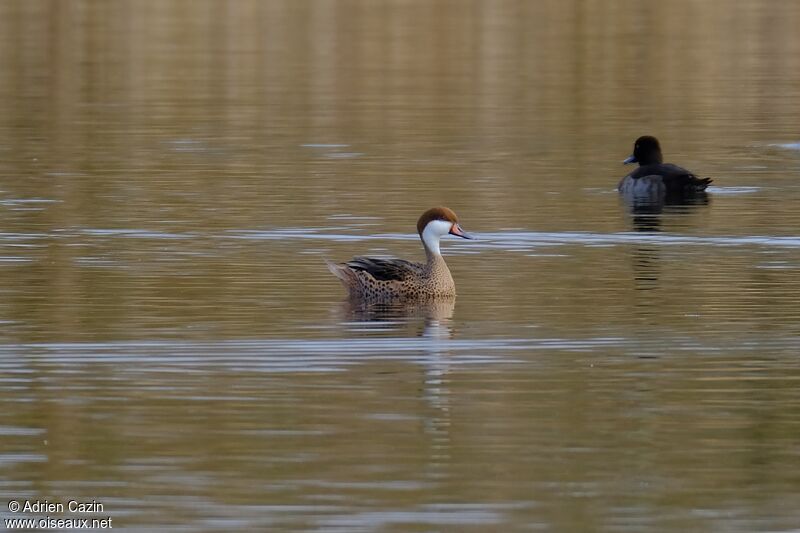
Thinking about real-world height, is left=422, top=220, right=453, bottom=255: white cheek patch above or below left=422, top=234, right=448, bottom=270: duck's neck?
above

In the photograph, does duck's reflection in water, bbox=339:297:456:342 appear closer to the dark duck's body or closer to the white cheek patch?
the white cheek patch

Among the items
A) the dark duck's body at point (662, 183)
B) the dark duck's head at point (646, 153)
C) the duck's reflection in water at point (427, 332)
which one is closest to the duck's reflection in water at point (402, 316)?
the duck's reflection in water at point (427, 332)

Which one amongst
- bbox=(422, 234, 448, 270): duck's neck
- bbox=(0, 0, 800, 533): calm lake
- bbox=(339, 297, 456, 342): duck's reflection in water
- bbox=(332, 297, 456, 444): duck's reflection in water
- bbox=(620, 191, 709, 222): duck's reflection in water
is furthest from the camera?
bbox=(620, 191, 709, 222): duck's reflection in water

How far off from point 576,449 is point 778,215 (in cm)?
Result: 1148

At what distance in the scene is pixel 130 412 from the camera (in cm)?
1236

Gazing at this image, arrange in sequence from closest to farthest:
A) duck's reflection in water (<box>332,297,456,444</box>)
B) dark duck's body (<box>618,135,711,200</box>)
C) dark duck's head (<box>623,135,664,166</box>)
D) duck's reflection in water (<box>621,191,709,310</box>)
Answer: duck's reflection in water (<box>332,297,456,444</box>), duck's reflection in water (<box>621,191,709,310</box>), dark duck's body (<box>618,135,711,200</box>), dark duck's head (<box>623,135,664,166</box>)

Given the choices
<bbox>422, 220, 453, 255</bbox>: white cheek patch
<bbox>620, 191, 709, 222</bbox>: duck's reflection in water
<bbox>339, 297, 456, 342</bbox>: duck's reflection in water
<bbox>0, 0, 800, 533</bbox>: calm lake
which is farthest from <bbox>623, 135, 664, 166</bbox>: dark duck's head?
<bbox>339, 297, 456, 342</bbox>: duck's reflection in water

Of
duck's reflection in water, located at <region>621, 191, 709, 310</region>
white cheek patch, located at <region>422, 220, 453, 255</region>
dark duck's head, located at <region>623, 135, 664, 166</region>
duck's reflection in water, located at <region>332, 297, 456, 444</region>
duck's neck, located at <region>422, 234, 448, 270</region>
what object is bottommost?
duck's reflection in water, located at <region>332, 297, 456, 444</region>

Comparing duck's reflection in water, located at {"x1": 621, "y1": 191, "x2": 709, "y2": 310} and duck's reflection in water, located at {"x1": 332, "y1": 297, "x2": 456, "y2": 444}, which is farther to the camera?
duck's reflection in water, located at {"x1": 621, "y1": 191, "x2": 709, "y2": 310}

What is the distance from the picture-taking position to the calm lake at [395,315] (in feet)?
35.2

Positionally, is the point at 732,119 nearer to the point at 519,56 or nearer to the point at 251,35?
the point at 519,56

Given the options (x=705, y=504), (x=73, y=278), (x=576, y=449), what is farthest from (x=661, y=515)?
(x=73, y=278)

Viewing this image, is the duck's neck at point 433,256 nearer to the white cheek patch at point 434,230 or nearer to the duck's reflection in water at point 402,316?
the white cheek patch at point 434,230

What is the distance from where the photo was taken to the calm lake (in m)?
10.7
